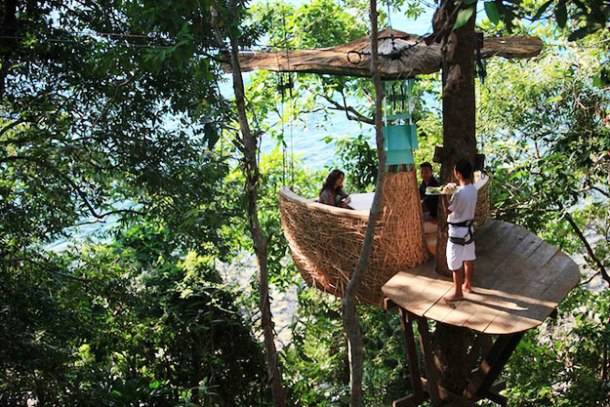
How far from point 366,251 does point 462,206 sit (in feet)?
2.25

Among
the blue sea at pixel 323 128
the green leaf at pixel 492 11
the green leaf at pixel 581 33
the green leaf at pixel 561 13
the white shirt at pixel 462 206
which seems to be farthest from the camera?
the blue sea at pixel 323 128

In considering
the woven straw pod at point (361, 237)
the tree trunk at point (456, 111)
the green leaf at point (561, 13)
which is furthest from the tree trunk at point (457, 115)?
the green leaf at point (561, 13)

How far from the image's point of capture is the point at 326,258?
3.81 m

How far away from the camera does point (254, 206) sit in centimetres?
329

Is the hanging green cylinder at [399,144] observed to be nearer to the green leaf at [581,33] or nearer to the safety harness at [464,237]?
the safety harness at [464,237]

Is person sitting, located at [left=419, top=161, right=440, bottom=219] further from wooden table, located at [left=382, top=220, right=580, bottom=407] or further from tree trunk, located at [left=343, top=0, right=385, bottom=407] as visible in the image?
tree trunk, located at [left=343, top=0, right=385, bottom=407]

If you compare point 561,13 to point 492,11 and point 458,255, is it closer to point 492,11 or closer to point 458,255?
point 492,11

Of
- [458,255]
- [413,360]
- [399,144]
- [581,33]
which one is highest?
[581,33]

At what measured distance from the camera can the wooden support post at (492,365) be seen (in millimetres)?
3459

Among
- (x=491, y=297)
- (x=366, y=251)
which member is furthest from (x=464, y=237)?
(x=366, y=251)

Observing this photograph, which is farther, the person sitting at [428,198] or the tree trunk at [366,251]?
the person sitting at [428,198]

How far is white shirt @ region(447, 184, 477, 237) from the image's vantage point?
11.1 ft

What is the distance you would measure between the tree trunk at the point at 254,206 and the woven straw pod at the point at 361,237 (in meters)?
0.52

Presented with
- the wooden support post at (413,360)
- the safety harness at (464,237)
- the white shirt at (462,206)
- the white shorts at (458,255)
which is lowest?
the wooden support post at (413,360)
